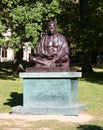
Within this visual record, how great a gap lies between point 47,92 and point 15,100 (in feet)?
11.0

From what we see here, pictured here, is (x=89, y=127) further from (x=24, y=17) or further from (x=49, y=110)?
(x=24, y=17)

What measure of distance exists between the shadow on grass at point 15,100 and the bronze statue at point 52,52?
85.6 inches


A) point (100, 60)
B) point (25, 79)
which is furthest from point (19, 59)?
point (100, 60)

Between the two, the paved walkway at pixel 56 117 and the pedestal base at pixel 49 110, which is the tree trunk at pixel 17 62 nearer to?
the pedestal base at pixel 49 110

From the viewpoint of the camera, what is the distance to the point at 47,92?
48.9 ft

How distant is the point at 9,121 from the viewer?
525 inches

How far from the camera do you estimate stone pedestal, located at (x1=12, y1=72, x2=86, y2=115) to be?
1469 cm

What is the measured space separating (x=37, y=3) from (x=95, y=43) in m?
6.42

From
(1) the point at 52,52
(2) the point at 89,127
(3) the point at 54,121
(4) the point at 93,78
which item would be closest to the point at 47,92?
(1) the point at 52,52

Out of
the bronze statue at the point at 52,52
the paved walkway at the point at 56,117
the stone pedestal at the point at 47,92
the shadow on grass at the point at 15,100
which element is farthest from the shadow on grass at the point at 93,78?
the paved walkway at the point at 56,117

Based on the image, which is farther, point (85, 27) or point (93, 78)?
point (85, 27)

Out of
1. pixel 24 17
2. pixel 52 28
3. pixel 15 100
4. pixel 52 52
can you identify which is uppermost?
pixel 24 17

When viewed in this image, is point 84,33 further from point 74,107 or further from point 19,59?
point 74,107

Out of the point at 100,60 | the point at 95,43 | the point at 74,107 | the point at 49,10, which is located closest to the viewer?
the point at 74,107
